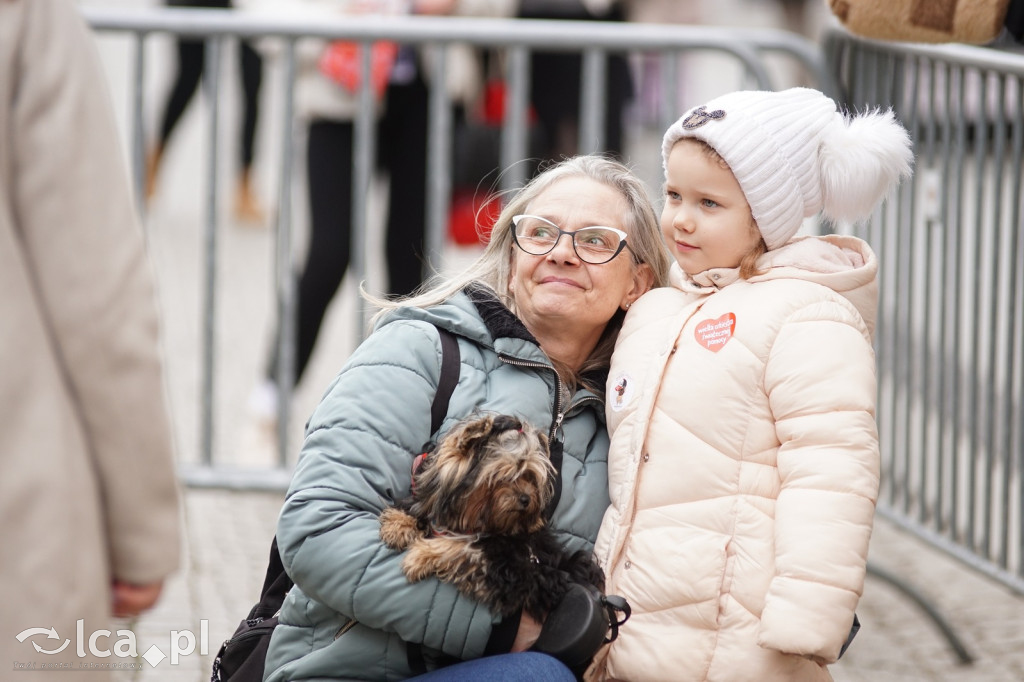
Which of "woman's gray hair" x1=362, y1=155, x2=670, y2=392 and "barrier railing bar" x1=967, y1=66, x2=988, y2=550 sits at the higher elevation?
"woman's gray hair" x1=362, y1=155, x2=670, y2=392

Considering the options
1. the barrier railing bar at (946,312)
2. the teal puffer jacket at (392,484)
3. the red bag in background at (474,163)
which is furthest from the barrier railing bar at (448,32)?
the teal puffer jacket at (392,484)

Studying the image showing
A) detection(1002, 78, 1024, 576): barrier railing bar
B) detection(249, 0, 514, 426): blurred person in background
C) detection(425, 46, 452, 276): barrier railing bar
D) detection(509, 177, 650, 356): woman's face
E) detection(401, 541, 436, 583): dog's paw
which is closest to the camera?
detection(401, 541, 436, 583): dog's paw

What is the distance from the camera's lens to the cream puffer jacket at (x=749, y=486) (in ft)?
8.41

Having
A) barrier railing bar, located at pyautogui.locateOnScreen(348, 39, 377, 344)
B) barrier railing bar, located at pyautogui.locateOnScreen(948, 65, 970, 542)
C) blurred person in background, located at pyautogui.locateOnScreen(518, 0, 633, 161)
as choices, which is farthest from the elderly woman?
blurred person in background, located at pyautogui.locateOnScreen(518, 0, 633, 161)

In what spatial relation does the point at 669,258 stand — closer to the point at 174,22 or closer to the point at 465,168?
the point at 174,22

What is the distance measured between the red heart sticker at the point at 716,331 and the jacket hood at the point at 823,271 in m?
0.13

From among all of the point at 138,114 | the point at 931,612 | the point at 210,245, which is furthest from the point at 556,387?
the point at 138,114

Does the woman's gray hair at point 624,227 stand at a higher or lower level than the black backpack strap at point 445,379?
higher

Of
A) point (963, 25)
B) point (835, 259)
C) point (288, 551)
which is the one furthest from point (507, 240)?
point (963, 25)

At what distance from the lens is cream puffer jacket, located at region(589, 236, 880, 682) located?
2562 mm

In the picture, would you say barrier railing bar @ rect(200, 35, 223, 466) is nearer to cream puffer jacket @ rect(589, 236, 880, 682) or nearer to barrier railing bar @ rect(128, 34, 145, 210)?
barrier railing bar @ rect(128, 34, 145, 210)

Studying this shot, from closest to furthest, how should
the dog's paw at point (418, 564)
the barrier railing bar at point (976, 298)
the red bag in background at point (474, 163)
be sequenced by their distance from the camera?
the dog's paw at point (418, 564) < the barrier railing bar at point (976, 298) < the red bag in background at point (474, 163)

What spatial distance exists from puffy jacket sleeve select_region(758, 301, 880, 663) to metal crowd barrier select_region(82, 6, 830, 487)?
8.08ft

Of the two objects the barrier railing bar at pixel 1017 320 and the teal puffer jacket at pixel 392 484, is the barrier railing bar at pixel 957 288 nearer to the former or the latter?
the barrier railing bar at pixel 1017 320
